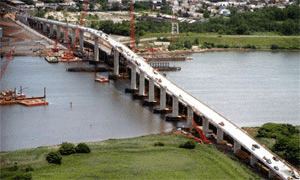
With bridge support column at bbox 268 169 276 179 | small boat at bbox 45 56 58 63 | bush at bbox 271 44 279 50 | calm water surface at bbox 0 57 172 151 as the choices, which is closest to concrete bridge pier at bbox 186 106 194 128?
calm water surface at bbox 0 57 172 151

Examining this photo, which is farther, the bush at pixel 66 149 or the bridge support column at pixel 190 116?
the bridge support column at pixel 190 116

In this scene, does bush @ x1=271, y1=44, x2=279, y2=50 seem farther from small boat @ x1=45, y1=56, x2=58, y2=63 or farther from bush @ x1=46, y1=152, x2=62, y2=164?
bush @ x1=46, y1=152, x2=62, y2=164

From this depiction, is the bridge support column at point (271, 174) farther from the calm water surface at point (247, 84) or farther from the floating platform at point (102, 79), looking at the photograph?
the floating platform at point (102, 79)

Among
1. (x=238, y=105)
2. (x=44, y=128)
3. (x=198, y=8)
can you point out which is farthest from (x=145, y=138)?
(x=198, y=8)

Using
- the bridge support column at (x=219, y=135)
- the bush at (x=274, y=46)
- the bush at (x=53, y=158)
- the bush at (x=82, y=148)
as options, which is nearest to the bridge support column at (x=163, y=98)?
the bridge support column at (x=219, y=135)

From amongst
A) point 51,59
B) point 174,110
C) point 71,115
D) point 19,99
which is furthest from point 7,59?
point 174,110

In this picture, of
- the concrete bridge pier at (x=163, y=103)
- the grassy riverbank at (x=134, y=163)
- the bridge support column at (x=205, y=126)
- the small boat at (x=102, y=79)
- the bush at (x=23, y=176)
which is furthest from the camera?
the small boat at (x=102, y=79)
